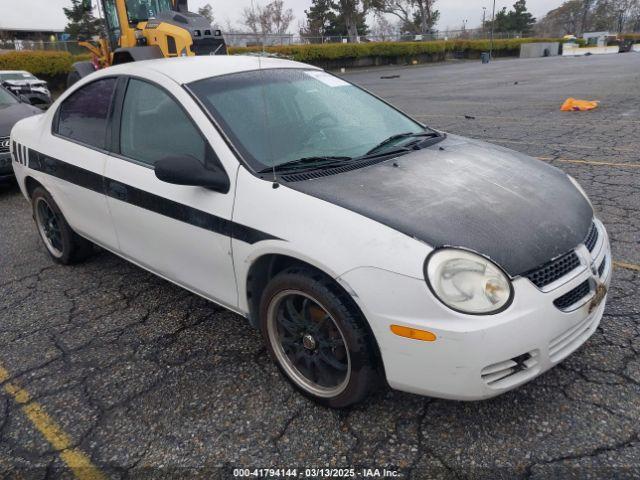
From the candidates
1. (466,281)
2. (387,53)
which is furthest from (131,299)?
(387,53)

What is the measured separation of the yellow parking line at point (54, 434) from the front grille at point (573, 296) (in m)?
1.95

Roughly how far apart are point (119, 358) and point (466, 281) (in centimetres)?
197

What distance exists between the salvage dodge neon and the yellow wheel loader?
794 cm

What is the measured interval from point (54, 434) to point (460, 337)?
1.84 metres

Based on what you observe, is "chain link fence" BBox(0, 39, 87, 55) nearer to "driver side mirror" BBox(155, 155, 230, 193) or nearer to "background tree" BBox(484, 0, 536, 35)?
"driver side mirror" BBox(155, 155, 230, 193)

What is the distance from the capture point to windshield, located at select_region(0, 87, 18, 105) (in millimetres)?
7193

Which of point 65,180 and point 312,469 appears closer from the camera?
point 312,469

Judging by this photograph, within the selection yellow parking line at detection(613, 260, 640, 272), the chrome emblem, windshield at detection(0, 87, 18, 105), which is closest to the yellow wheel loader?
windshield at detection(0, 87, 18, 105)

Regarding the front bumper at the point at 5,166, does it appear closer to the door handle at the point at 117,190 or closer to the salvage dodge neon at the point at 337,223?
the salvage dodge neon at the point at 337,223

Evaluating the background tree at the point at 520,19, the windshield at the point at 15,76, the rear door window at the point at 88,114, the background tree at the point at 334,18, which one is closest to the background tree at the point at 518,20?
the background tree at the point at 520,19

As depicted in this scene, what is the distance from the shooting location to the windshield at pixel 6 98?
7193 mm

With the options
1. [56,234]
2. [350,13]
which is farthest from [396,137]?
[350,13]

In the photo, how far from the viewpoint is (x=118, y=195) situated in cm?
307

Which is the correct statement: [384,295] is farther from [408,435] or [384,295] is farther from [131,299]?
[131,299]
